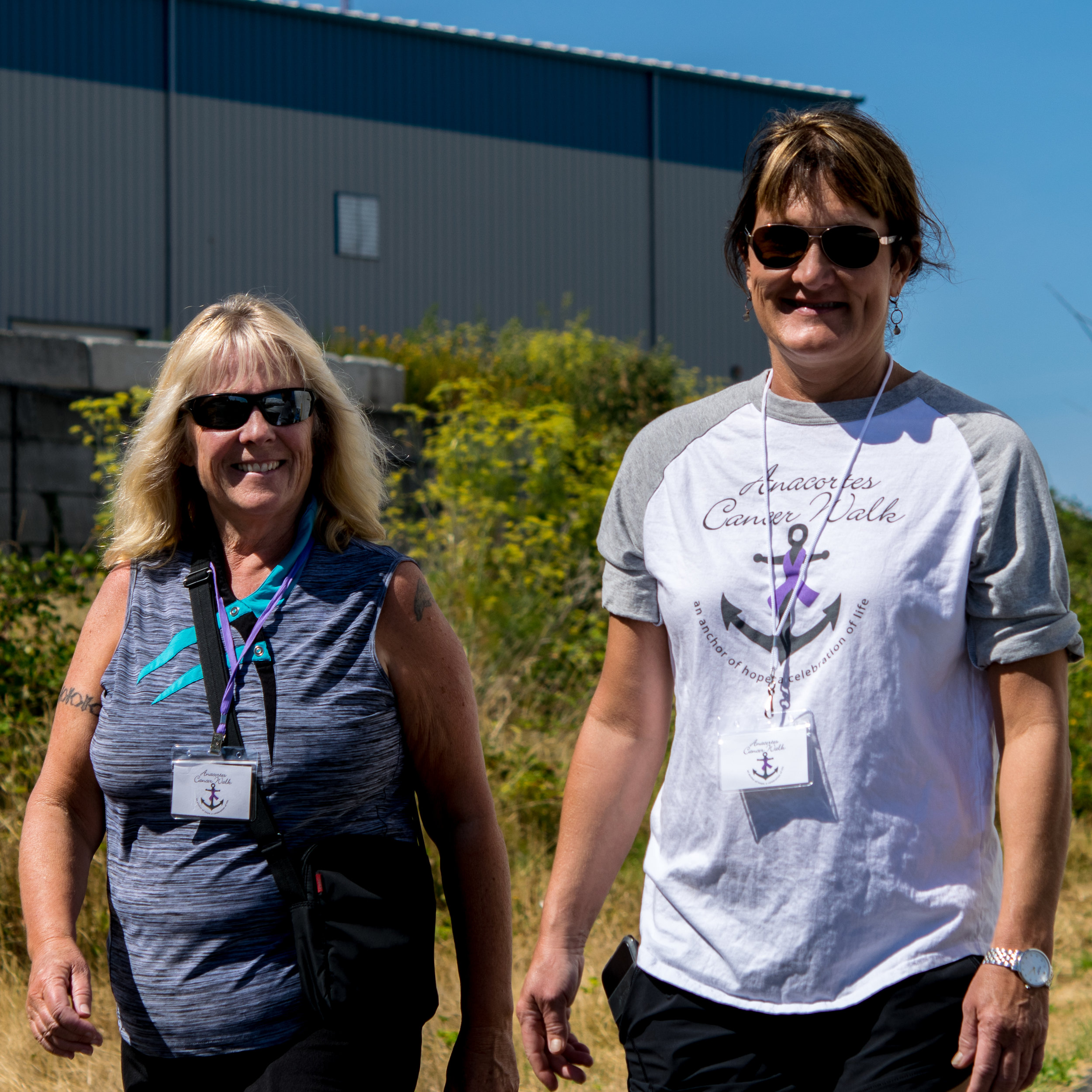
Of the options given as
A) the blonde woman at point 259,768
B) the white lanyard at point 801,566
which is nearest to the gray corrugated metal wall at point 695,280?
the blonde woman at point 259,768

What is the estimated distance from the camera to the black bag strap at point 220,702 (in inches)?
77.9

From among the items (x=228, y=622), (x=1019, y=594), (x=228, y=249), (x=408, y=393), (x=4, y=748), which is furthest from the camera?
(x=228, y=249)

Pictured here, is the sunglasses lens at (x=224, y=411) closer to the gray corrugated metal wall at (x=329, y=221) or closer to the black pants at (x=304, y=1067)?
the black pants at (x=304, y=1067)

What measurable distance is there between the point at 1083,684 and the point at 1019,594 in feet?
18.3

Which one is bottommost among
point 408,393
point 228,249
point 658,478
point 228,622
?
point 228,622

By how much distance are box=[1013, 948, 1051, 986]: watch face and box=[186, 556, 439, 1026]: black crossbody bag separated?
0.94 m

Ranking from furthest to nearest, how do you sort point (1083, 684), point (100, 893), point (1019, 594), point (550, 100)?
point (550, 100) < point (1083, 684) < point (100, 893) < point (1019, 594)

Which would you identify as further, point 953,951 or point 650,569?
point 650,569

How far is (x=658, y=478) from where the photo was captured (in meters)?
2.01

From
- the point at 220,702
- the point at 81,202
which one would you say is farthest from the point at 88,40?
the point at 220,702

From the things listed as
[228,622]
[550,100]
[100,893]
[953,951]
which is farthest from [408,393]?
[550,100]

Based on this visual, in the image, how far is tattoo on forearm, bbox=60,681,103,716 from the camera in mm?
2213

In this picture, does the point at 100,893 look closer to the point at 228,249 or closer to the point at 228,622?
the point at 228,622

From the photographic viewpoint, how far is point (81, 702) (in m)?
2.23
